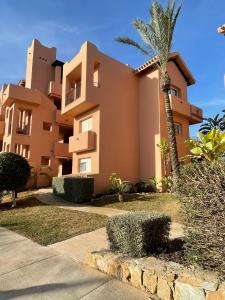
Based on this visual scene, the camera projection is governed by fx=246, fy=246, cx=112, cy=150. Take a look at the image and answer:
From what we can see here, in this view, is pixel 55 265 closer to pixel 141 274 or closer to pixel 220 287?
pixel 141 274

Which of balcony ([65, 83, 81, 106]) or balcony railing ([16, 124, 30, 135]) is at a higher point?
balcony ([65, 83, 81, 106])

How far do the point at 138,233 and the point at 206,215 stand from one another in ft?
5.67

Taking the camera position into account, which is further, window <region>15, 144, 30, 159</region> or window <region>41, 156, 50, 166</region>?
window <region>41, 156, 50, 166</region>

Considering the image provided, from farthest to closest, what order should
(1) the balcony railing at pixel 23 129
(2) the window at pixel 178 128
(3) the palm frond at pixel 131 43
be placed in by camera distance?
(1) the balcony railing at pixel 23 129 < (2) the window at pixel 178 128 < (3) the palm frond at pixel 131 43

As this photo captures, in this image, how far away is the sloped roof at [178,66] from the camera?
20.6 meters

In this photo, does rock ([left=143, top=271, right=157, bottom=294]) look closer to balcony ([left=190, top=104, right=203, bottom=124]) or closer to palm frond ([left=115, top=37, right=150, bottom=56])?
palm frond ([left=115, top=37, right=150, bottom=56])

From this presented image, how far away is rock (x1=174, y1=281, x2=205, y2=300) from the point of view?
12.6ft

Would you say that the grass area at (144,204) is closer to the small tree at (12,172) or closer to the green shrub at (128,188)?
the green shrub at (128,188)

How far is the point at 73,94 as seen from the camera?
21.4m

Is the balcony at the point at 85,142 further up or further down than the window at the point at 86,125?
further down

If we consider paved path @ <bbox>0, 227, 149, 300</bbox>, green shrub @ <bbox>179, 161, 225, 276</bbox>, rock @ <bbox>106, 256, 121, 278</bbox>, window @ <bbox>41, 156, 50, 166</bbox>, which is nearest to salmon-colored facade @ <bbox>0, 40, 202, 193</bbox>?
window @ <bbox>41, 156, 50, 166</bbox>

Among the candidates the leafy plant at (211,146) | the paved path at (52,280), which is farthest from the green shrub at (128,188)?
the paved path at (52,280)

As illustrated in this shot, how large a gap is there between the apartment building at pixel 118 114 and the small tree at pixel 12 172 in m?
5.18

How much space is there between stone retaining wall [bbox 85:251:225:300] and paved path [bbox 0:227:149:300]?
0.19 m
